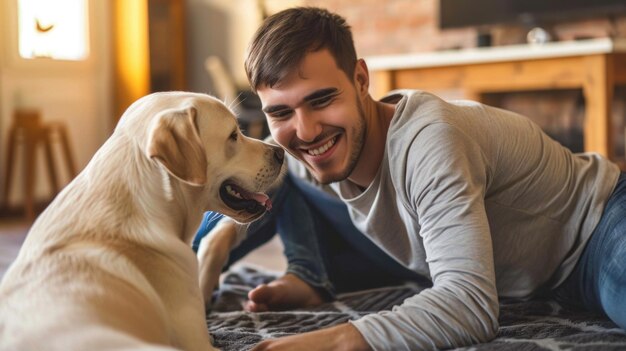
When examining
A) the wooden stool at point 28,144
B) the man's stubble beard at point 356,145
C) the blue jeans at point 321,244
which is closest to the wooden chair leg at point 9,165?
the wooden stool at point 28,144

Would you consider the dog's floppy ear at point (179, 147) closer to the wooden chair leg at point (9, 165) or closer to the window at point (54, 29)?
the wooden chair leg at point (9, 165)

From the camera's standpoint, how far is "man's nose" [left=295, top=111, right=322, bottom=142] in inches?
64.4

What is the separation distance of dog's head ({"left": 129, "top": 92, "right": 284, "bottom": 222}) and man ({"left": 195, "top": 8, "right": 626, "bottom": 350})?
0.70ft

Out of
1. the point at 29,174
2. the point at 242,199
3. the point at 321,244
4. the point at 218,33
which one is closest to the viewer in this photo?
the point at 242,199

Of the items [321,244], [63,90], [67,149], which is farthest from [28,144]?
[321,244]

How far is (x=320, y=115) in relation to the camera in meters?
1.65

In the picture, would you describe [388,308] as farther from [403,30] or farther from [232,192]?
[403,30]

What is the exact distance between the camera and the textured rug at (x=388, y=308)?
Answer: 1.51 meters

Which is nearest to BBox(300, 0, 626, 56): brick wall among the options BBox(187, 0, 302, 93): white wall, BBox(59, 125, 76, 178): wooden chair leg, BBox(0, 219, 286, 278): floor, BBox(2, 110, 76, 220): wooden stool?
BBox(187, 0, 302, 93): white wall

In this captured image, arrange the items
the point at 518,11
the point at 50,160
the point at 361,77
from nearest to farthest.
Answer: the point at 361,77 → the point at 518,11 → the point at 50,160

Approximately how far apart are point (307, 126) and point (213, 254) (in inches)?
21.5

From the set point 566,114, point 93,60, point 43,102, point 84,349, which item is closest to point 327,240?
point 84,349

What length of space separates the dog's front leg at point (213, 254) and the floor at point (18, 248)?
75cm

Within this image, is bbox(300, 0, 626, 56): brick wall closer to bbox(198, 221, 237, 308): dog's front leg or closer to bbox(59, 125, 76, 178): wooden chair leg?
bbox(59, 125, 76, 178): wooden chair leg
